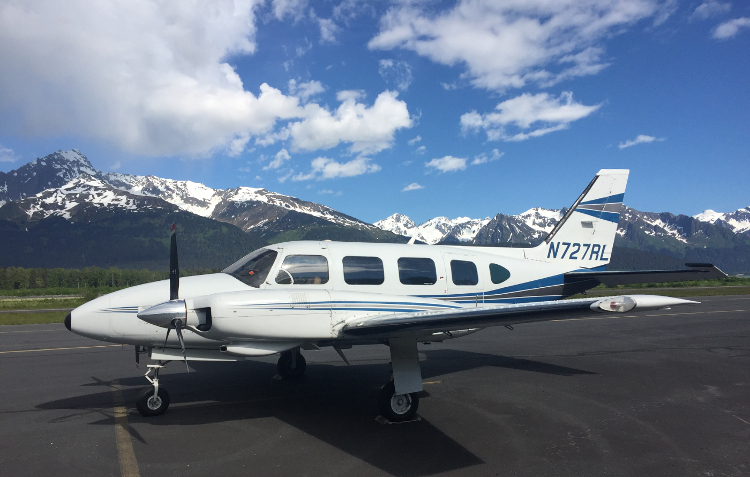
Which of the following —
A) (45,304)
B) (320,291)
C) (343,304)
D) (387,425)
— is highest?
(320,291)

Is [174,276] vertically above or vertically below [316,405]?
above

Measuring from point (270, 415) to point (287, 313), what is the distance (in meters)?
2.18

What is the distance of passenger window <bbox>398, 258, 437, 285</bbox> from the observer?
26.9ft

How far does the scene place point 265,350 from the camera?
6262 millimetres

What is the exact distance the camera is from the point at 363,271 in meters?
7.93

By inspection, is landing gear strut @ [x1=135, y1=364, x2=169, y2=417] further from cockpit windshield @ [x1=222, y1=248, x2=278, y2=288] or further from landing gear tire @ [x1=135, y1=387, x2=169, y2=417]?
cockpit windshield @ [x1=222, y1=248, x2=278, y2=288]

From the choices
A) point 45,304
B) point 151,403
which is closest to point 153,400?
point 151,403

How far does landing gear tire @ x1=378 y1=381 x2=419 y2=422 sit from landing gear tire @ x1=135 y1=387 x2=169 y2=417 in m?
3.52

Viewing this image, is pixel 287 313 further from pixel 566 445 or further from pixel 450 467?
pixel 566 445

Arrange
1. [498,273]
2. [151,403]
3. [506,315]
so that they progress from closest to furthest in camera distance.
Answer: [506,315]
[151,403]
[498,273]

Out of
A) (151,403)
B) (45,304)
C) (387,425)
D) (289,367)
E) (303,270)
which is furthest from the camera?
(45,304)

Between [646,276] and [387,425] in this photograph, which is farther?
[646,276]

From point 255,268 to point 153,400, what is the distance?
2634mm

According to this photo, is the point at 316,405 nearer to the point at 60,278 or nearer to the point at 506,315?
the point at 506,315
